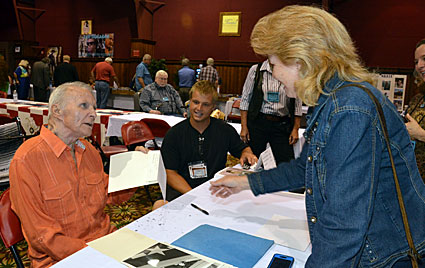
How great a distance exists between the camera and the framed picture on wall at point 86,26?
43.6 ft

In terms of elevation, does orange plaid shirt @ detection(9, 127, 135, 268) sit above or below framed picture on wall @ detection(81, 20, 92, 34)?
below

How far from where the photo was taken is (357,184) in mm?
756

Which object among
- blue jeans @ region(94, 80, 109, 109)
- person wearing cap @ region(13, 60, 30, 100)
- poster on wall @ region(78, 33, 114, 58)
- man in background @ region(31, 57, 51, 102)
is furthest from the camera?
poster on wall @ region(78, 33, 114, 58)

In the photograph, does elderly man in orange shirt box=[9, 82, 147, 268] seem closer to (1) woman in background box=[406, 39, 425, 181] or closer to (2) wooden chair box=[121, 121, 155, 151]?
(2) wooden chair box=[121, 121, 155, 151]

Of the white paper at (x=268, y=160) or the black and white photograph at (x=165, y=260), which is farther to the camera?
the white paper at (x=268, y=160)

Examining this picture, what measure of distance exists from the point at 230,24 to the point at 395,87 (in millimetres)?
6862

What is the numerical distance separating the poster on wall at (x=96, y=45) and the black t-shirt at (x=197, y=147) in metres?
11.4

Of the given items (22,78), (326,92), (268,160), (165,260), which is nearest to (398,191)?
(326,92)

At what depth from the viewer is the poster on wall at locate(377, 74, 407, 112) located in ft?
17.1

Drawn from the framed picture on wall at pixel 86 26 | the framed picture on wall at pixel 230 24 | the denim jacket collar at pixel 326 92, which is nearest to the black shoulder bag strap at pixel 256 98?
the denim jacket collar at pixel 326 92

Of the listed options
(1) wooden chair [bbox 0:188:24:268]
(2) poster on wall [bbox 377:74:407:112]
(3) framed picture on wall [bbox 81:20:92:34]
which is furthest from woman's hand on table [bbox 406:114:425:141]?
(3) framed picture on wall [bbox 81:20:92:34]

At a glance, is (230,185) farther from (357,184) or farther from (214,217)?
(357,184)

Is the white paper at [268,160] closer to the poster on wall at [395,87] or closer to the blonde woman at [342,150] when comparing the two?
the blonde woman at [342,150]

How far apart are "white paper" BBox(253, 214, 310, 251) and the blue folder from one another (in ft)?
0.20
